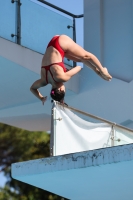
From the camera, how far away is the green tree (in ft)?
99.6

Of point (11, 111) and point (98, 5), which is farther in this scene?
point (11, 111)

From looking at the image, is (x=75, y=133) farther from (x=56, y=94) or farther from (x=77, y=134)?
(x=56, y=94)

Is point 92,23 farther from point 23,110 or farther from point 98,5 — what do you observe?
point 23,110

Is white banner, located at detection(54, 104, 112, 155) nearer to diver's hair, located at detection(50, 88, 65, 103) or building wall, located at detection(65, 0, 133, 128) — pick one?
diver's hair, located at detection(50, 88, 65, 103)

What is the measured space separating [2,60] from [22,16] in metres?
1.22

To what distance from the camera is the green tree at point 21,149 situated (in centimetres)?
3036

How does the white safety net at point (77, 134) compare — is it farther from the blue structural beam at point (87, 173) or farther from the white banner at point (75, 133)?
the blue structural beam at point (87, 173)

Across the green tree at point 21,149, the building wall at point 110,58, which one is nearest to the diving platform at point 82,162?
the building wall at point 110,58

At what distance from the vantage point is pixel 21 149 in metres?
31.3

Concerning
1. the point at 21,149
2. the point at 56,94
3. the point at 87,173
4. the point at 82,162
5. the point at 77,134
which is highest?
the point at 21,149

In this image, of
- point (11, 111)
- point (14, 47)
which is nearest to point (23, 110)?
point (11, 111)

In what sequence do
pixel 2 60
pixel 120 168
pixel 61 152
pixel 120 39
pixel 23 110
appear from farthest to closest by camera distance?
pixel 23 110 < pixel 120 39 < pixel 2 60 < pixel 61 152 < pixel 120 168

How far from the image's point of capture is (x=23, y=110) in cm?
1594

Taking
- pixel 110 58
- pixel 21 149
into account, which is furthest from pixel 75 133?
pixel 21 149
